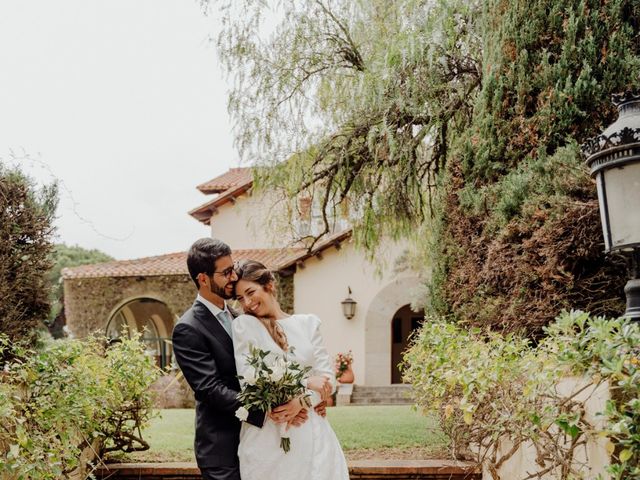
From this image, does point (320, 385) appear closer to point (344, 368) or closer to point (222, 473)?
point (222, 473)

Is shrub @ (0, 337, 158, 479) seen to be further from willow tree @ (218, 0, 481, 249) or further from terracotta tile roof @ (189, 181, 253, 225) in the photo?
terracotta tile roof @ (189, 181, 253, 225)

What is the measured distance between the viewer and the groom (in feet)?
10.8

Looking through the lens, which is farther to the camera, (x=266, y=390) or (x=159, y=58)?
(x=159, y=58)

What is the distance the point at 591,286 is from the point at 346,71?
4767 mm

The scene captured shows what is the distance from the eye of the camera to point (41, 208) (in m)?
6.00

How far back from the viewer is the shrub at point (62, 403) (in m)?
3.56

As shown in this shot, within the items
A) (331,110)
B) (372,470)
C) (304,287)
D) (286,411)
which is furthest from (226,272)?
(304,287)

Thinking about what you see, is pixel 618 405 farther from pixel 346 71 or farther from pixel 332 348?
pixel 332 348

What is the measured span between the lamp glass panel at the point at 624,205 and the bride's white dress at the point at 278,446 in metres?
1.80

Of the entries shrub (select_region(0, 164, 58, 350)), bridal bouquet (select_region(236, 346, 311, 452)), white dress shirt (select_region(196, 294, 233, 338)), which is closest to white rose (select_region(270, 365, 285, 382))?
bridal bouquet (select_region(236, 346, 311, 452))

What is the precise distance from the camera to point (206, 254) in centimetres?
343

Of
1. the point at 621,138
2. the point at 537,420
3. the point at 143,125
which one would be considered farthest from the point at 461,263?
the point at 143,125

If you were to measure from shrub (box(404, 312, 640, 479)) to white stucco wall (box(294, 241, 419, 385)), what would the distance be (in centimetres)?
1327

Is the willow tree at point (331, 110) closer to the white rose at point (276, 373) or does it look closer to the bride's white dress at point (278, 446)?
the bride's white dress at point (278, 446)
